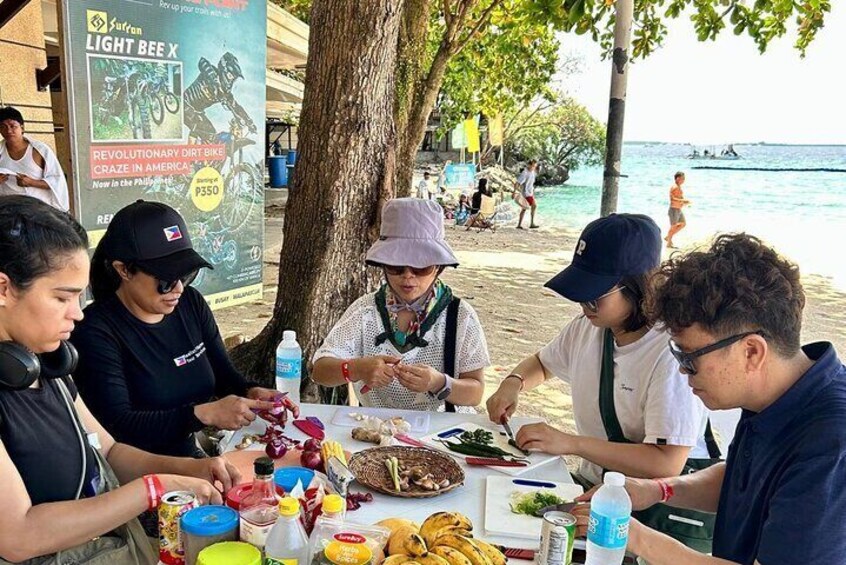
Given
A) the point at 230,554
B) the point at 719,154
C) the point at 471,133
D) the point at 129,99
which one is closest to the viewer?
the point at 230,554

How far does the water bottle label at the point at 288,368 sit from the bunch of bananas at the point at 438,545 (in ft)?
4.03

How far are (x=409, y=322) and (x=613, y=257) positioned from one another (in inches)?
39.6

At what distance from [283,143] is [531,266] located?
2584cm

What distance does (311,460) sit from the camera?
6.33 ft

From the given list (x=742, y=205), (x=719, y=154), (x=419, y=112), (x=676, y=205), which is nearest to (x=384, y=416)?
(x=419, y=112)

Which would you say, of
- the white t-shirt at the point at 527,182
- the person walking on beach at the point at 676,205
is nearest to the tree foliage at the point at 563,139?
the white t-shirt at the point at 527,182

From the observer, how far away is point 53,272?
150 centimetres

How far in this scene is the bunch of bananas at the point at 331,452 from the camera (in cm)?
192

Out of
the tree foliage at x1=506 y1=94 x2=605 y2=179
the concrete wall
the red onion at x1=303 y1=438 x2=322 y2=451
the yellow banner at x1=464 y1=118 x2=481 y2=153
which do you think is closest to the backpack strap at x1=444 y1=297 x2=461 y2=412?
the red onion at x1=303 y1=438 x2=322 y2=451

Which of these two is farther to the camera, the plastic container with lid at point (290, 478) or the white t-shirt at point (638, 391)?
the white t-shirt at point (638, 391)

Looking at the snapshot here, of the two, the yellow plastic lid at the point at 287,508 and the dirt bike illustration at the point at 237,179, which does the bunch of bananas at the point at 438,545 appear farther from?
the dirt bike illustration at the point at 237,179

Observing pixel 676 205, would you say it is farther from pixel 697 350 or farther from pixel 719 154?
pixel 719 154

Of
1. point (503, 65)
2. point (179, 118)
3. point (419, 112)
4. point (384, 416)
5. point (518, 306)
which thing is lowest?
point (518, 306)

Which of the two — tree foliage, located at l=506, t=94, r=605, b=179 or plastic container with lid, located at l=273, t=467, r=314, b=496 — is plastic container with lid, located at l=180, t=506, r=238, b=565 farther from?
tree foliage, located at l=506, t=94, r=605, b=179
